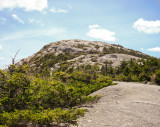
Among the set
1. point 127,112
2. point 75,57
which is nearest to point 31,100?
point 127,112

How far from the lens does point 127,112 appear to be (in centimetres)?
600

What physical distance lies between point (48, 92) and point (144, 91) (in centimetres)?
653

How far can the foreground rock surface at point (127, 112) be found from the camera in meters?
4.95

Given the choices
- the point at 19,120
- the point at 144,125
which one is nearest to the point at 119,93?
the point at 144,125

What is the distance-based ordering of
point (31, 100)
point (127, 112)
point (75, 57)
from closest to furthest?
1. point (31, 100)
2. point (127, 112)
3. point (75, 57)

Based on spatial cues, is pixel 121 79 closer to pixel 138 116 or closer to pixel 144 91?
pixel 144 91

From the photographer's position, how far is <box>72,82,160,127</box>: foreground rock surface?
4945mm

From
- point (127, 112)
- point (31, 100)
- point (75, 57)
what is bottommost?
point (127, 112)

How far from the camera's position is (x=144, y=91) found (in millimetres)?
9266

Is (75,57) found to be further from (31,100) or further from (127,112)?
(31,100)

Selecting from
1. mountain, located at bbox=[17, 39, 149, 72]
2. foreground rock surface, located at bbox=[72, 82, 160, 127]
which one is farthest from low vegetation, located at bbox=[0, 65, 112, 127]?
mountain, located at bbox=[17, 39, 149, 72]

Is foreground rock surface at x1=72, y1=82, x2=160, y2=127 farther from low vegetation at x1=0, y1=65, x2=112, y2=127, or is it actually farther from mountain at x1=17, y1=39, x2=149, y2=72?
mountain at x1=17, y1=39, x2=149, y2=72

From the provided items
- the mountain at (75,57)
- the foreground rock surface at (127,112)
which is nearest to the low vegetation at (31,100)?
the foreground rock surface at (127,112)

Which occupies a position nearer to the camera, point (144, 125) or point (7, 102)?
point (144, 125)
